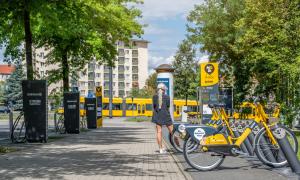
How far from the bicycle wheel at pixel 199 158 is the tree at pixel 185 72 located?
54.9m

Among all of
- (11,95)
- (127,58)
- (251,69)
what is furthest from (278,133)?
(127,58)

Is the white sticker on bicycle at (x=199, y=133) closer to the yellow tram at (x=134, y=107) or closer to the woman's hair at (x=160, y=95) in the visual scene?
the woman's hair at (x=160, y=95)

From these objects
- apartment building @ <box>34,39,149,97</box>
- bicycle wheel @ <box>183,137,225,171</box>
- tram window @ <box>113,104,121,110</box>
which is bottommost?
bicycle wheel @ <box>183,137,225,171</box>

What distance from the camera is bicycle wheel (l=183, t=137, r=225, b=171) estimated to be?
10.2m

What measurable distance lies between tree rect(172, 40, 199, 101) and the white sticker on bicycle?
54.8 meters

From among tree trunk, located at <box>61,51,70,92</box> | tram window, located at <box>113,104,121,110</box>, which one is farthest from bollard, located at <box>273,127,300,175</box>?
tram window, located at <box>113,104,121,110</box>

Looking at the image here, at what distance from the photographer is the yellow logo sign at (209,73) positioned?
27.2 m

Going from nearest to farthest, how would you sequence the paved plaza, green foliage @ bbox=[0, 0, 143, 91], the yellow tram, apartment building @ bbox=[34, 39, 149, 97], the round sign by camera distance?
1. the paved plaza
2. green foliage @ bbox=[0, 0, 143, 91]
3. the round sign
4. the yellow tram
5. apartment building @ bbox=[34, 39, 149, 97]

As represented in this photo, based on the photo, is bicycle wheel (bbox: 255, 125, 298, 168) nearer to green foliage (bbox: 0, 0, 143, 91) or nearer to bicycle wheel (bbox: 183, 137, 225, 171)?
Answer: bicycle wheel (bbox: 183, 137, 225, 171)

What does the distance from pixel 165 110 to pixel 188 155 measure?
13.9 ft

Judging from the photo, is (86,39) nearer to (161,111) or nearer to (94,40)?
(94,40)

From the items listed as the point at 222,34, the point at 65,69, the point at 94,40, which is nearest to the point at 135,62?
the point at 222,34

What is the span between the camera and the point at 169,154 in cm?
1424

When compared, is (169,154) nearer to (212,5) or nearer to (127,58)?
(212,5)
